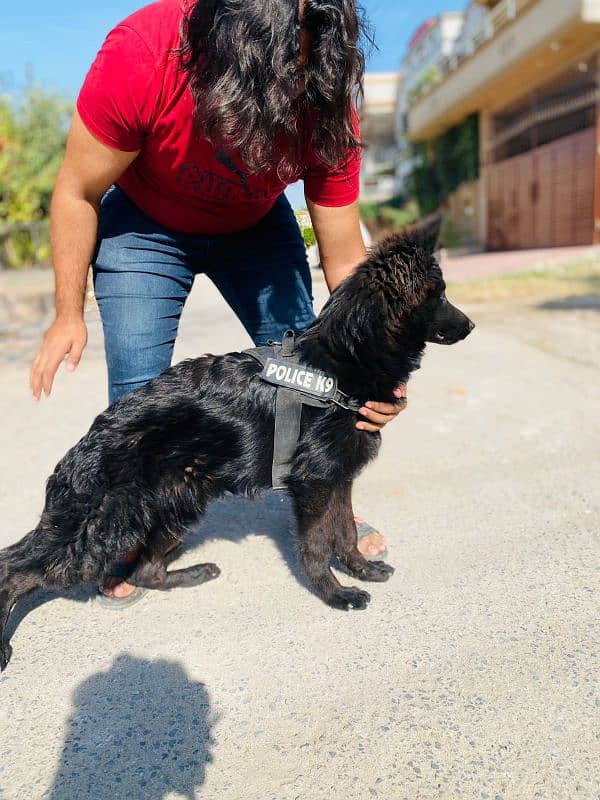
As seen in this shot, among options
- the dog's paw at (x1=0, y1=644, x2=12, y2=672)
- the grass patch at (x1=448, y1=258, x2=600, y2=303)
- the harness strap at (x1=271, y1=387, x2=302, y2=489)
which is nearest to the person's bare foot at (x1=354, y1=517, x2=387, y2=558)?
the harness strap at (x1=271, y1=387, x2=302, y2=489)

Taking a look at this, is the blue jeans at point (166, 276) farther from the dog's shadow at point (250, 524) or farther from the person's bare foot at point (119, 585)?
the dog's shadow at point (250, 524)

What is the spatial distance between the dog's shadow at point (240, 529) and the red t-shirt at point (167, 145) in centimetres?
124

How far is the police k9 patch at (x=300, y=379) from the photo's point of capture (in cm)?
227

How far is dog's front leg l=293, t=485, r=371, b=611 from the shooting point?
241cm

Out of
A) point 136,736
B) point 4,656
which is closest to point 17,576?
point 4,656

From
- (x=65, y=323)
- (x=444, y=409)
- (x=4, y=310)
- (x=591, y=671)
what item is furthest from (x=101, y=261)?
(x=4, y=310)

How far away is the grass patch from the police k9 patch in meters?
8.20

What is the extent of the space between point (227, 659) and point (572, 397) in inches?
148

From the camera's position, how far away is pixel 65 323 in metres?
2.12

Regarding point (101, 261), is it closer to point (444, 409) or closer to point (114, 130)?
point (114, 130)

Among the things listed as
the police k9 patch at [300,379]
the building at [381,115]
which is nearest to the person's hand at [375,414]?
the police k9 patch at [300,379]

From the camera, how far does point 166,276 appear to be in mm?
2512

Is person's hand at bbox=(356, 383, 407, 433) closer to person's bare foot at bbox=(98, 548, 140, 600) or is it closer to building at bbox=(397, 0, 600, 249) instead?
person's bare foot at bbox=(98, 548, 140, 600)

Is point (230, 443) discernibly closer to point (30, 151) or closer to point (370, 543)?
point (370, 543)
